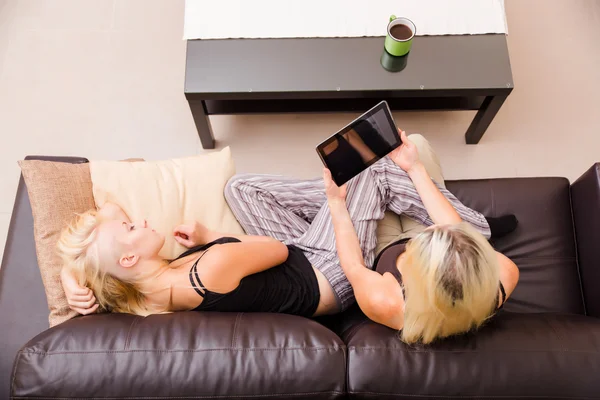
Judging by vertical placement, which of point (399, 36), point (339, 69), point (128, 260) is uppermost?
point (399, 36)

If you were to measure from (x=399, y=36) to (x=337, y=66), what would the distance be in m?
0.25

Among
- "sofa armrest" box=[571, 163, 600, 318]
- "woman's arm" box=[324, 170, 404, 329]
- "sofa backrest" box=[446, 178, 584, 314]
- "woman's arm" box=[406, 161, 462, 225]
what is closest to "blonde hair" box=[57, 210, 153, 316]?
"woman's arm" box=[324, 170, 404, 329]

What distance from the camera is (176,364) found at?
1.23 metres

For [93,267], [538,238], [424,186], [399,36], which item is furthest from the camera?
[399,36]

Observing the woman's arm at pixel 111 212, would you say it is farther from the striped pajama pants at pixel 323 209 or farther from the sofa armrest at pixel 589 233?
the sofa armrest at pixel 589 233

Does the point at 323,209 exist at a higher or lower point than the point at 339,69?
lower

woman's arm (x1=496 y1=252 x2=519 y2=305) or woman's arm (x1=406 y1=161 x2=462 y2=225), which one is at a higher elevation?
woman's arm (x1=406 y1=161 x2=462 y2=225)

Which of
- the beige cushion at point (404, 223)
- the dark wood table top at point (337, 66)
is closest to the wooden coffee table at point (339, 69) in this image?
the dark wood table top at point (337, 66)

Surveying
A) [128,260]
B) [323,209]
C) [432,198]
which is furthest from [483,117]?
[128,260]

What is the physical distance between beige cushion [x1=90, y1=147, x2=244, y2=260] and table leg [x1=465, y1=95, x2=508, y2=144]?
1.08 meters

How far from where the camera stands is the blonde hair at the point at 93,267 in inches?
55.8

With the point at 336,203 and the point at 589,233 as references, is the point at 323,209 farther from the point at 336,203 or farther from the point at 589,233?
the point at 589,233

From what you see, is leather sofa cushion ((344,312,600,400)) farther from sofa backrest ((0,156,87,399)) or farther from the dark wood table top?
the dark wood table top

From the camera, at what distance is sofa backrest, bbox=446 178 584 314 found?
170cm
